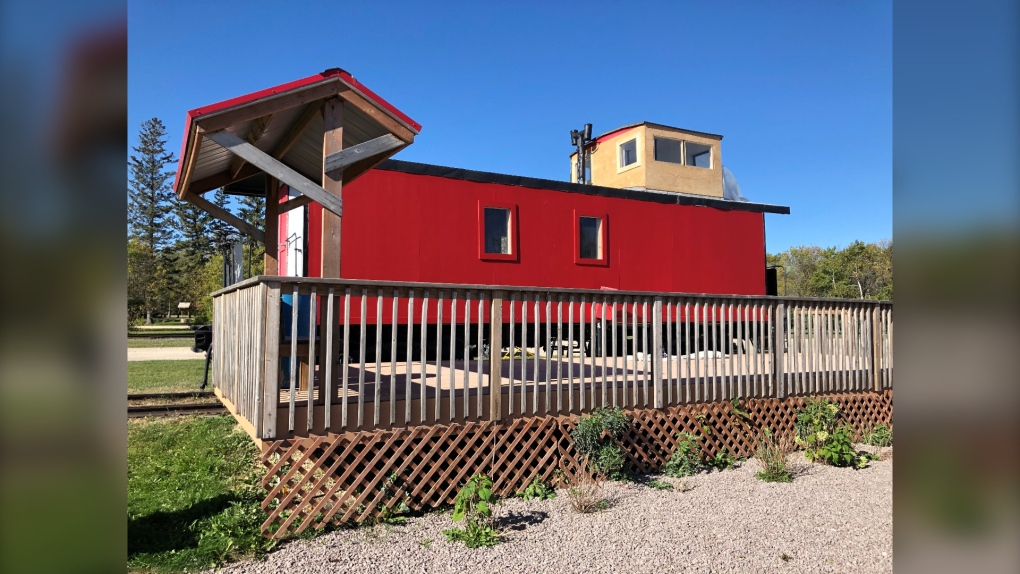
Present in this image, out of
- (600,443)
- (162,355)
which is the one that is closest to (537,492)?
(600,443)

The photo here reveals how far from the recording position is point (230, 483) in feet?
15.9

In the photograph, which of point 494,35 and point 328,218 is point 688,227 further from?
point 328,218

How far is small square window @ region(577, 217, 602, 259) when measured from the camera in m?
9.80

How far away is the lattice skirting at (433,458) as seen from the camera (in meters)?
3.86

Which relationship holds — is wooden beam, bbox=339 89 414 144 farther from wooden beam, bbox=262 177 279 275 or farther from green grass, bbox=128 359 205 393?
green grass, bbox=128 359 205 393

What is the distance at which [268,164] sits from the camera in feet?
13.7

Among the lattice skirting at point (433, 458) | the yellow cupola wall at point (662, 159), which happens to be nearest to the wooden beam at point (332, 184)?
the lattice skirting at point (433, 458)

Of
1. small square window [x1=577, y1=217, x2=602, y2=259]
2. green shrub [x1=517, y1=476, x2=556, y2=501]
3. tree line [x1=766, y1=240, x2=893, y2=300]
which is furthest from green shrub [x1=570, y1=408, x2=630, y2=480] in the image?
tree line [x1=766, y1=240, x2=893, y2=300]

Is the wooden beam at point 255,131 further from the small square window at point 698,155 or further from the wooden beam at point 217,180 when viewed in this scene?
the small square window at point 698,155

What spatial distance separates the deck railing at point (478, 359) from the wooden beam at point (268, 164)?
0.71 m

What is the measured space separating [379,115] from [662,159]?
10986 mm

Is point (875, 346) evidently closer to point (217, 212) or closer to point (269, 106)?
point (269, 106)
